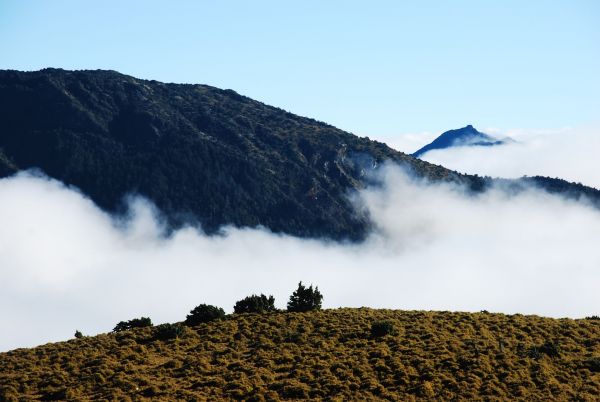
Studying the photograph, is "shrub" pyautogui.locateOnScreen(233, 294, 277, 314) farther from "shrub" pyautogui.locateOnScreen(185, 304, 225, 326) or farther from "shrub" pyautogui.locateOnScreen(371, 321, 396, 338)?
"shrub" pyautogui.locateOnScreen(371, 321, 396, 338)

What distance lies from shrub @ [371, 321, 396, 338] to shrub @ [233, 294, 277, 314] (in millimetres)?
14514

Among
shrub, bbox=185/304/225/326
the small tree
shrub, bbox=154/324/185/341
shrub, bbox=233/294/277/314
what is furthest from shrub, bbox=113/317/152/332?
the small tree

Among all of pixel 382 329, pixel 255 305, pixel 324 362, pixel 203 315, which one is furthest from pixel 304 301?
pixel 324 362

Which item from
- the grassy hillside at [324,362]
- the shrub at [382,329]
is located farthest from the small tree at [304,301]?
the shrub at [382,329]

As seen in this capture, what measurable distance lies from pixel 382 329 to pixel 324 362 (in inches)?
353

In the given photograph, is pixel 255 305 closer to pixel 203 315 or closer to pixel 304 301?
pixel 304 301

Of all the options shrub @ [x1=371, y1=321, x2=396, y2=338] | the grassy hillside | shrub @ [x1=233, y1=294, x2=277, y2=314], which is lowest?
the grassy hillside

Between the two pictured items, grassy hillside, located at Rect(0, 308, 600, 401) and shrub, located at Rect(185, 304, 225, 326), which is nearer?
grassy hillside, located at Rect(0, 308, 600, 401)

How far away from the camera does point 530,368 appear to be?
48781 mm

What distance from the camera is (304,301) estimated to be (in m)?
69.1

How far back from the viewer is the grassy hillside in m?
45.7

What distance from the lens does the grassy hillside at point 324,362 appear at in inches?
1797

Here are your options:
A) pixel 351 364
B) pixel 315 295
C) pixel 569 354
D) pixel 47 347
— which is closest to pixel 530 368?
pixel 569 354

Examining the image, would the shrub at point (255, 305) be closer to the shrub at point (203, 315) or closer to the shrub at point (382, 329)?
the shrub at point (203, 315)
